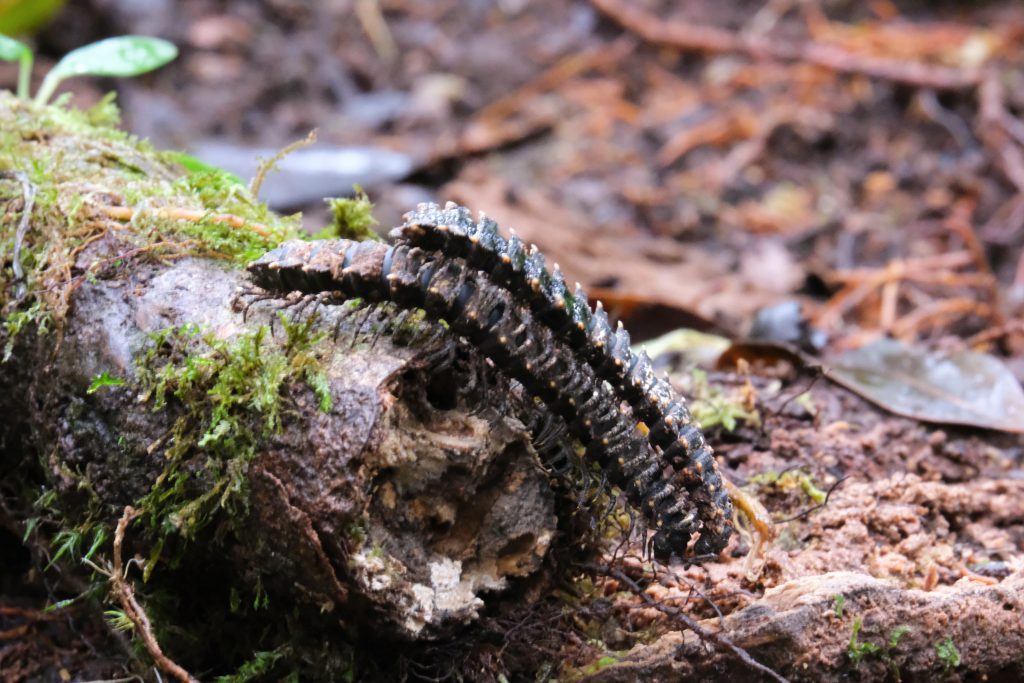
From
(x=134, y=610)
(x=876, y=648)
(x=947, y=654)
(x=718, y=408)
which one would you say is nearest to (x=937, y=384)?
(x=718, y=408)

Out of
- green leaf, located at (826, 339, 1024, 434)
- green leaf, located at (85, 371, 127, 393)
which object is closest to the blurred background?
green leaf, located at (826, 339, 1024, 434)

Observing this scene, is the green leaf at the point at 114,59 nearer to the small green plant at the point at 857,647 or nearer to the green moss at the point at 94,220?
the green moss at the point at 94,220

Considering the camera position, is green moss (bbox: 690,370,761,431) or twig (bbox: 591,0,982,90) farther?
twig (bbox: 591,0,982,90)

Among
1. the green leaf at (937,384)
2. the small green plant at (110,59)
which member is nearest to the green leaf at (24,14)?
the small green plant at (110,59)

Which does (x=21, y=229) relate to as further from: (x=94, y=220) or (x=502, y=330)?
(x=502, y=330)

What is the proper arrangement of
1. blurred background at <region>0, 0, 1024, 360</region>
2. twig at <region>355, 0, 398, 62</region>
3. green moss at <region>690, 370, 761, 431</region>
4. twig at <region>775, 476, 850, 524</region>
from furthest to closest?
twig at <region>355, 0, 398, 62</region>
blurred background at <region>0, 0, 1024, 360</region>
green moss at <region>690, 370, 761, 431</region>
twig at <region>775, 476, 850, 524</region>

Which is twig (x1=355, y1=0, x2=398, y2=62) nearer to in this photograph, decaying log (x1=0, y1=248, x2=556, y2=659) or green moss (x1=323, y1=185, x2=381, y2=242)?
green moss (x1=323, y1=185, x2=381, y2=242)
